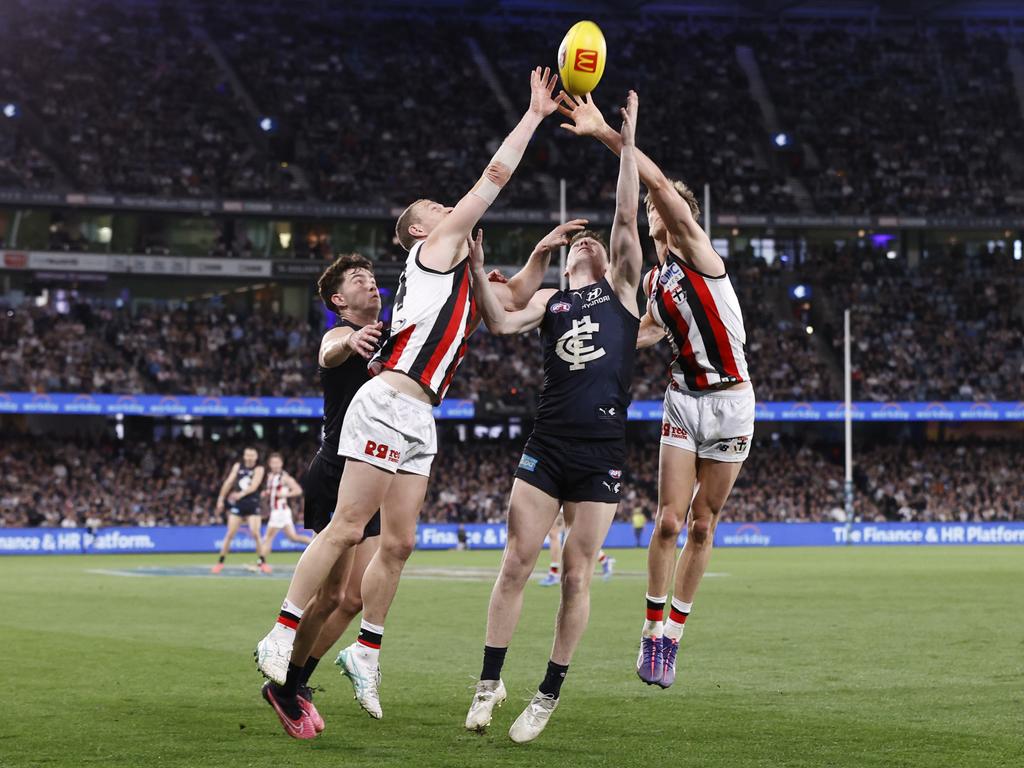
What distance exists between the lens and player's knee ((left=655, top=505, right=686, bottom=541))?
9.37 meters

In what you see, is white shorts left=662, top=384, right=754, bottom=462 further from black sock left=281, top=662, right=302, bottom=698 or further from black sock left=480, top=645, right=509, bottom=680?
black sock left=281, top=662, right=302, bottom=698

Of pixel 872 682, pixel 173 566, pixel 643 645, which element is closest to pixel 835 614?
pixel 872 682

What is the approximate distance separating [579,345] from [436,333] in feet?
3.21

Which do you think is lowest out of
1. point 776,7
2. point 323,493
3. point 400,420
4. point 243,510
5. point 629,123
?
point 243,510

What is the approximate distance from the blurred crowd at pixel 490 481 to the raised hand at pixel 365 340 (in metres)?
33.7

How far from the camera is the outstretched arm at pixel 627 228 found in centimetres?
884

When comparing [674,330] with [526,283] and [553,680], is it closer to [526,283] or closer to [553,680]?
[526,283]

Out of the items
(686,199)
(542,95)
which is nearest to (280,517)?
(686,199)

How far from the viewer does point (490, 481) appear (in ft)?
160

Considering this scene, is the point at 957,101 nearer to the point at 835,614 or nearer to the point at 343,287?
the point at 835,614

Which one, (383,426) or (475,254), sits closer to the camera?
(383,426)

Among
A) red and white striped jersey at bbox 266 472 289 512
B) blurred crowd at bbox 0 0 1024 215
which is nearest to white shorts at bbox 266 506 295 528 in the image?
red and white striped jersey at bbox 266 472 289 512

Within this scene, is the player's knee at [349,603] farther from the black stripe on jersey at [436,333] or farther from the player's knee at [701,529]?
the player's knee at [701,529]

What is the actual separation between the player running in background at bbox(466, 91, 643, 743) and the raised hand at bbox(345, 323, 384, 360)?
836 millimetres
